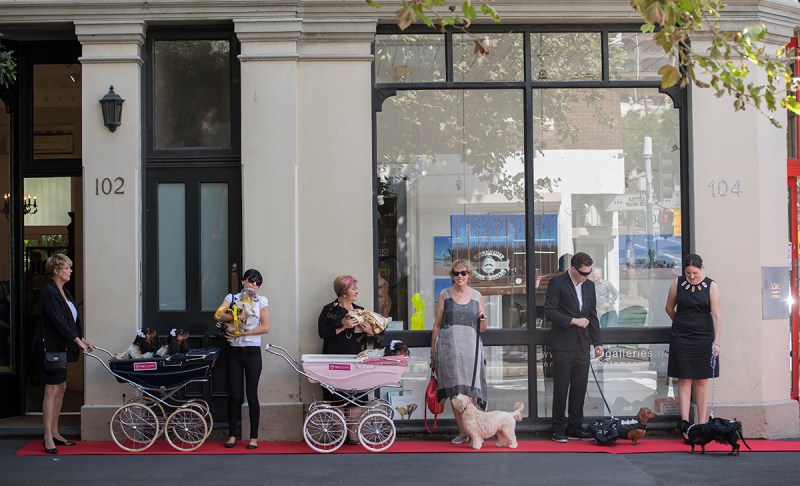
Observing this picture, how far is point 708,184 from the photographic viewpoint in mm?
10383

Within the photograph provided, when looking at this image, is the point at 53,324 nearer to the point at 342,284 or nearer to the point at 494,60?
the point at 342,284

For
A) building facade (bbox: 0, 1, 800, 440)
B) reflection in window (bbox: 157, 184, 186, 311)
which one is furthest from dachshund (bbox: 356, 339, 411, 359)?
reflection in window (bbox: 157, 184, 186, 311)

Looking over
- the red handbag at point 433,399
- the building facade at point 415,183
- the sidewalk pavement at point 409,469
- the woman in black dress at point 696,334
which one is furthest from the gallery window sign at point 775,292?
the red handbag at point 433,399

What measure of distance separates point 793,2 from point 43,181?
8.43m

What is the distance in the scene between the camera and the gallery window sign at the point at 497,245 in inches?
418

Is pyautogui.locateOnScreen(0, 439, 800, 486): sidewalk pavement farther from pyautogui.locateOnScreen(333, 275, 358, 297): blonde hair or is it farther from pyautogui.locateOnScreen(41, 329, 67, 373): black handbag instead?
pyautogui.locateOnScreen(333, 275, 358, 297): blonde hair

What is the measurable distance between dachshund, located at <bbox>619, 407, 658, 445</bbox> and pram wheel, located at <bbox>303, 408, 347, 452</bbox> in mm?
2686

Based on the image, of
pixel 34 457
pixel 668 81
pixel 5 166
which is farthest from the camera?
pixel 5 166

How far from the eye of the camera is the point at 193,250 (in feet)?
34.2

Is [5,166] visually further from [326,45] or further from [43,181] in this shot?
[326,45]

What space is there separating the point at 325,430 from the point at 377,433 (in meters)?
0.49

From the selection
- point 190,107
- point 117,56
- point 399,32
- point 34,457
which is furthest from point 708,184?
point 34,457

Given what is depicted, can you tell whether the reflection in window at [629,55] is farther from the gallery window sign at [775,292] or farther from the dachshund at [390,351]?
the dachshund at [390,351]

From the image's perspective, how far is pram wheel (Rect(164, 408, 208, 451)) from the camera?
9.42m
